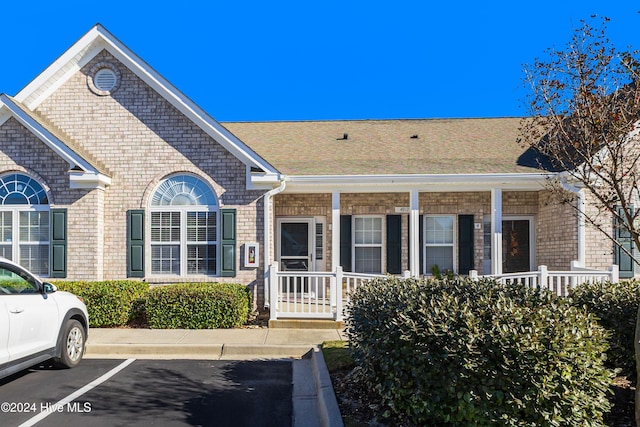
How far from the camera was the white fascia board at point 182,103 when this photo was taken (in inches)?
433

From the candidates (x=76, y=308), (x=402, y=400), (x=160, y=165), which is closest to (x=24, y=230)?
(x=160, y=165)

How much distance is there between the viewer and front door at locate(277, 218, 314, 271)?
45.0 feet

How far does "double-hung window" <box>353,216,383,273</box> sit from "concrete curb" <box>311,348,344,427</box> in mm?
6605

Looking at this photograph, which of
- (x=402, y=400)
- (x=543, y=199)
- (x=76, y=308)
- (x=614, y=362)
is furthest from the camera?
(x=543, y=199)

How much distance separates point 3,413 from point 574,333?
5.80m

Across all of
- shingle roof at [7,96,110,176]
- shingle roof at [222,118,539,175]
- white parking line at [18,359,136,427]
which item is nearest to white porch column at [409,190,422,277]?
shingle roof at [222,118,539,175]

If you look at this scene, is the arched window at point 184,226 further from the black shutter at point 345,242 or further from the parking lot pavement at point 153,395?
the parking lot pavement at point 153,395

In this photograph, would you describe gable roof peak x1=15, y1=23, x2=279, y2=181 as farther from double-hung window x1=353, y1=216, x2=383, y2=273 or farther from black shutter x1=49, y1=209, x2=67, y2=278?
double-hung window x1=353, y1=216, x2=383, y2=273

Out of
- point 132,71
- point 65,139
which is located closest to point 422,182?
point 132,71

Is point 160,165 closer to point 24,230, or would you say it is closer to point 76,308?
point 24,230

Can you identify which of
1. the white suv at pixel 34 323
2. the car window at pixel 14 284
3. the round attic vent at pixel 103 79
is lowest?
the white suv at pixel 34 323

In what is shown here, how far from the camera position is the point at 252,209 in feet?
36.9

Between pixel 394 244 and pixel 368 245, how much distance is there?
0.72m

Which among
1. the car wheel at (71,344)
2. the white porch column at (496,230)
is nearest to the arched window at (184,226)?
the car wheel at (71,344)
